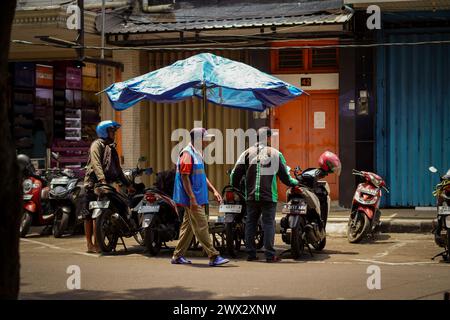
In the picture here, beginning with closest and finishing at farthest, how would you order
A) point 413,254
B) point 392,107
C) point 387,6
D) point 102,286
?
point 102,286, point 413,254, point 387,6, point 392,107

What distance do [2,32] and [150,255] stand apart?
7.55 metres

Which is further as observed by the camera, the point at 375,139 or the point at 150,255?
the point at 375,139

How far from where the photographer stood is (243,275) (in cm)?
1042

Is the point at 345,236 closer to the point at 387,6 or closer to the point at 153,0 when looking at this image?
the point at 387,6

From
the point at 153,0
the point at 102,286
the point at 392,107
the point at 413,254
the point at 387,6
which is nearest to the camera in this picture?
the point at 102,286

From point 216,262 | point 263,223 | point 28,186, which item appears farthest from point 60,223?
point 263,223

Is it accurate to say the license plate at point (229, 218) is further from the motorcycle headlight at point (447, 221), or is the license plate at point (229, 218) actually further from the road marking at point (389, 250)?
the motorcycle headlight at point (447, 221)

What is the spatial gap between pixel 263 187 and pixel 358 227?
2651mm

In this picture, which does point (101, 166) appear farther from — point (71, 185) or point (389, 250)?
point (389, 250)

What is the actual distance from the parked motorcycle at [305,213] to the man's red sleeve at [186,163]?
1.57m

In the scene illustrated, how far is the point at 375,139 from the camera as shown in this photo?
17.4 metres

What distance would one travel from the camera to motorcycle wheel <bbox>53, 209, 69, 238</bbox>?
14.8 m

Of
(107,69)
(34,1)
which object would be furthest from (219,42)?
(34,1)

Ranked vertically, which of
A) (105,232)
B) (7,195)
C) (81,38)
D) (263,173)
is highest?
(81,38)
